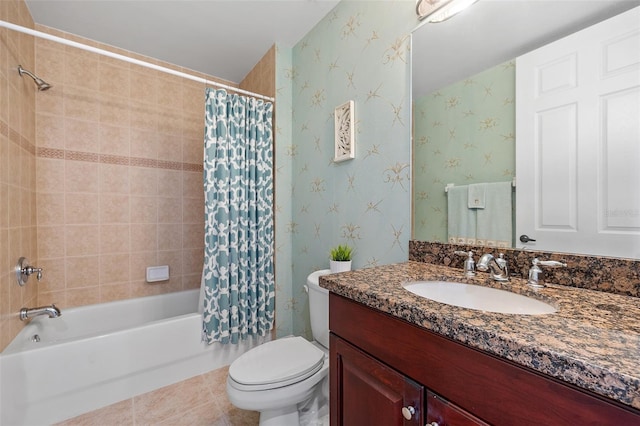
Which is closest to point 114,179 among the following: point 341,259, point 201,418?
point 201,418

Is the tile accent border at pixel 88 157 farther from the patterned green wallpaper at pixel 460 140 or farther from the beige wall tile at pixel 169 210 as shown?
the patterned green wallpaper at pixel 460 140

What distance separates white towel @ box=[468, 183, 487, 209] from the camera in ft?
3.45

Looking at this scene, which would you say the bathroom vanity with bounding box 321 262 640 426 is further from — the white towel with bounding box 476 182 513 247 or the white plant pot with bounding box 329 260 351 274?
the white plant pot with bounding box 329 260 351 274

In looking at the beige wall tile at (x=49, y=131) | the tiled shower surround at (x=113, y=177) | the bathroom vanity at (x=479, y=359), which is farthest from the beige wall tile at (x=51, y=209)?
the bathroom vanity at (x=479, y=359)

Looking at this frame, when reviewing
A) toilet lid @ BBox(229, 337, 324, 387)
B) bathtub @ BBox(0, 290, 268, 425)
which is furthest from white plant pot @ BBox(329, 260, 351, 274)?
bathtub @ BBox(0, 290, 268, 425)

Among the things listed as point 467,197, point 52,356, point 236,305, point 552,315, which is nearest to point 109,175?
point 52,356

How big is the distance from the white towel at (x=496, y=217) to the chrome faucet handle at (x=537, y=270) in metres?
0.13

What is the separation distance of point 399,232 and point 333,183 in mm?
584

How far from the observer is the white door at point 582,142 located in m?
0.74

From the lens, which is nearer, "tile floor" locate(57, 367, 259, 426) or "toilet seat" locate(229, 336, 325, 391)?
"toilet seat" locate(229, 336, 325, 391)

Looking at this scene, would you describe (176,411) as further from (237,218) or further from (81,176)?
(81,176)

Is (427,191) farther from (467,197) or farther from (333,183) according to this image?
(333,183)

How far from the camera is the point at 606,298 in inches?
27.7

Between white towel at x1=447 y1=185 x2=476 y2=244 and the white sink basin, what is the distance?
23cm
